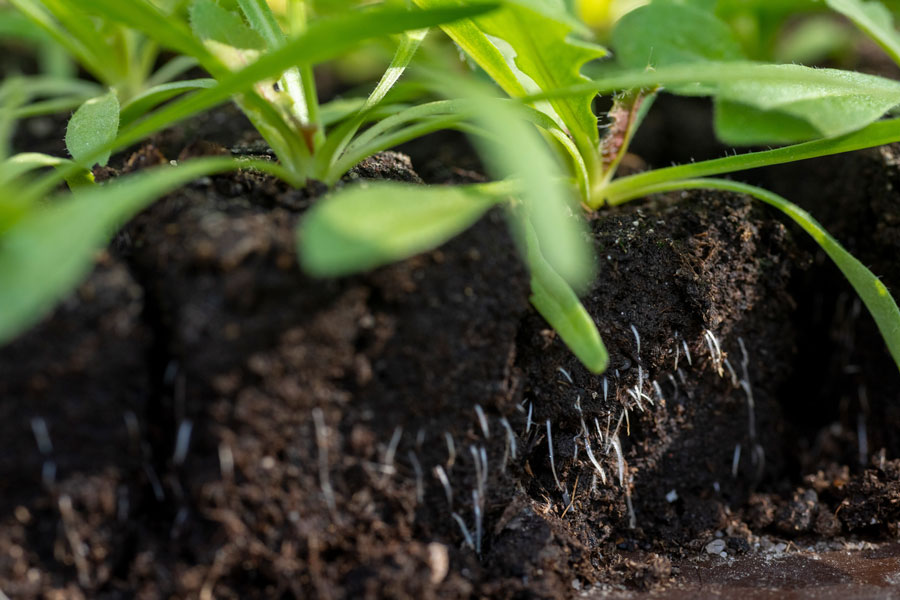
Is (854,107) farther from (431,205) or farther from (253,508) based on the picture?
(253,508)

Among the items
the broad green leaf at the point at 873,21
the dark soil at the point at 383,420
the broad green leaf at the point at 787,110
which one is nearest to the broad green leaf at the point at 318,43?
the dark soil at the point at 383,420

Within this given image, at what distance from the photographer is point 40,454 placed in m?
0.70

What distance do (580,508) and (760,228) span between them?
1.69ft

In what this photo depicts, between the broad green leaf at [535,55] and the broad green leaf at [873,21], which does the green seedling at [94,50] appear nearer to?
the broad green leaf at [535,55]

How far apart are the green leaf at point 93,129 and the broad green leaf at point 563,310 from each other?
54cm

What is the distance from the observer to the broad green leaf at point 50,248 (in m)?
0.57

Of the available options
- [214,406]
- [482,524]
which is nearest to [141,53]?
[214,406]

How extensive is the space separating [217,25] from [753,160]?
741 millimetres

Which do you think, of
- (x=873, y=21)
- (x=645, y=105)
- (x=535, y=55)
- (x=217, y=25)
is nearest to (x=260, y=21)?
(x=217, y=25)

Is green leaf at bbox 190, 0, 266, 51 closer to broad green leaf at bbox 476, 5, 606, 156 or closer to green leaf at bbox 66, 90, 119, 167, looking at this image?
green leaf at bbox 66, 90, 119, 167

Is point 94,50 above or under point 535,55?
under

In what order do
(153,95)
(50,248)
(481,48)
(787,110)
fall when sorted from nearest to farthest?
(50,248)
(787,110)
(481,48)
(153,95)

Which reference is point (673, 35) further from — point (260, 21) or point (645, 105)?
point (260, 21)

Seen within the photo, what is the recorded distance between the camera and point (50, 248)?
59cm
